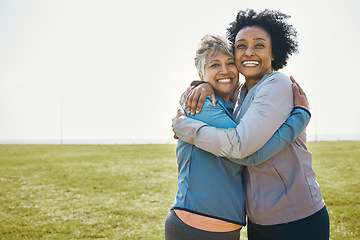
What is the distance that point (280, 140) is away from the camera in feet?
7.58

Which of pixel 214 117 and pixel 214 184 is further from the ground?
pixel 214 117

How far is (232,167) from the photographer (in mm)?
2463

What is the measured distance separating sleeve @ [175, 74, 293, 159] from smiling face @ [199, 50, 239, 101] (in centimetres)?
54

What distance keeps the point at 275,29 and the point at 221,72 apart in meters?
0.71

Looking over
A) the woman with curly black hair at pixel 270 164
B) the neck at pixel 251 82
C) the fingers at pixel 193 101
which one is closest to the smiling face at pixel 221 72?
the neck at pixel 251 82

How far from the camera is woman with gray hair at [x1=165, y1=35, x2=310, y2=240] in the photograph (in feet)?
7.63

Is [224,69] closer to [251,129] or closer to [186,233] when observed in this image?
[251,129]

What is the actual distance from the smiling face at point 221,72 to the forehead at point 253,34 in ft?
0.78

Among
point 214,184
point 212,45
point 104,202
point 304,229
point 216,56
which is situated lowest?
point 104,202

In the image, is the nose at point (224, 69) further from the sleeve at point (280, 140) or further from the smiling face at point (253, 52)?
the sleeve at point (280, 140)

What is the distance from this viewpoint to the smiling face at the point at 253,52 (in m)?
2.82

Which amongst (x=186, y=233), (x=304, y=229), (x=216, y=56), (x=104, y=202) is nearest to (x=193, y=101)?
(x=216, y=56)

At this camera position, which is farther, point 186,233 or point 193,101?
point 193,101

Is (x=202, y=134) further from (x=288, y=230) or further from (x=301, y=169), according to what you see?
(x=288, y=230)
